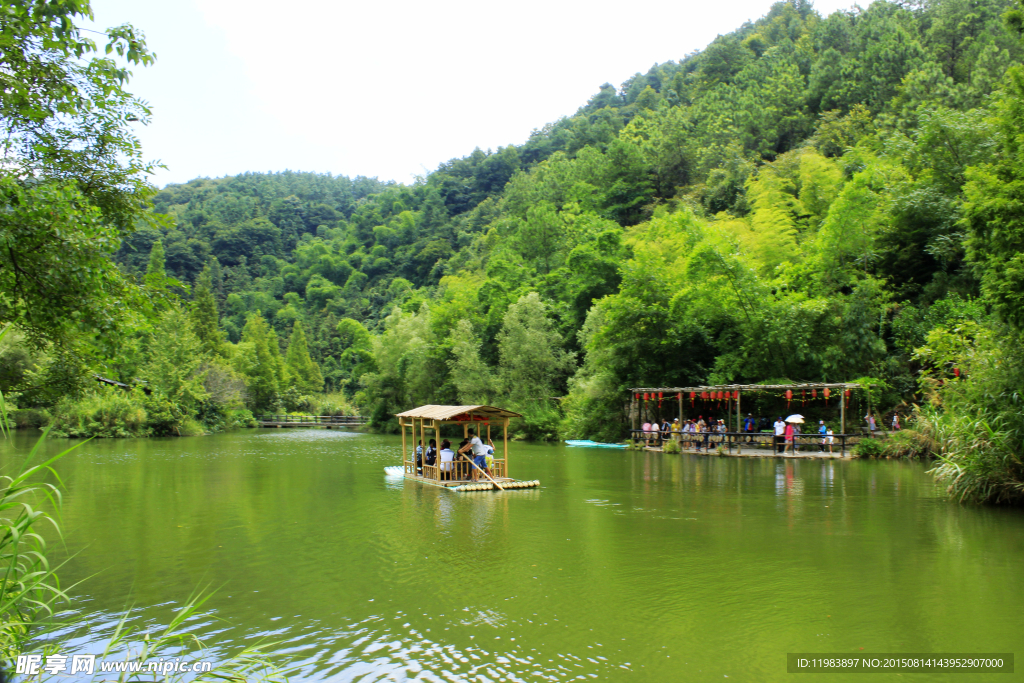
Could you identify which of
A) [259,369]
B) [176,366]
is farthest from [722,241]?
[259,369]

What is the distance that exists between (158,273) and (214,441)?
34.2 metres

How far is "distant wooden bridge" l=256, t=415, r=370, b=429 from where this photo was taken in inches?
2355

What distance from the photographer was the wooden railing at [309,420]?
59812 mm

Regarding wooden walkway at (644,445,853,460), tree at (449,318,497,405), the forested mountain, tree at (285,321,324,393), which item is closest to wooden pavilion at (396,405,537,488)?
the forested mountain

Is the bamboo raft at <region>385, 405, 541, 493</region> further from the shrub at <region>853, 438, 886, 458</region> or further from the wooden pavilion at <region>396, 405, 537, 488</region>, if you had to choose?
the shrub at <region>853, 438, 886, 458</region>

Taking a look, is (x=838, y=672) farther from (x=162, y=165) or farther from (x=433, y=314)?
(x=433, y=314)

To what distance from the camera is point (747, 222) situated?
39156 millimetres

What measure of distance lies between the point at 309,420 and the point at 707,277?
139 feet

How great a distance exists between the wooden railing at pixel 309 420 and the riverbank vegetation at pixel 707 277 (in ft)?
11.1

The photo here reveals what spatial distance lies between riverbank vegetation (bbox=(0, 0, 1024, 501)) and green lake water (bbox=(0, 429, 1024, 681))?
2.79 m

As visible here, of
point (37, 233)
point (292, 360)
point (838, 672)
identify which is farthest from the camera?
point (292, 360)

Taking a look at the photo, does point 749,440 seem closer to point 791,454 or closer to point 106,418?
point 791,454

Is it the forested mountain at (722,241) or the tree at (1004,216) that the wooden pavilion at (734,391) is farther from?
the tree at (1004,216)

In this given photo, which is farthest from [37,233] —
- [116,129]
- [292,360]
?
[292,360]
